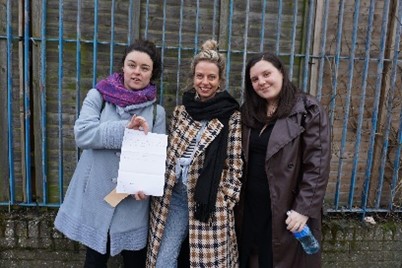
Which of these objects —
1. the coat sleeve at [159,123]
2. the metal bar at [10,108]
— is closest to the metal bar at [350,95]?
the coat sleeve at [159,123]

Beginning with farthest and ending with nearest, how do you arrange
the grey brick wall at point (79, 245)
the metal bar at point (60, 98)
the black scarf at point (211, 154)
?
1. the grey brick wall at point (79, 245)
2. the metal bar at point (60, 98)
3. the black scarf at point (211, 154)

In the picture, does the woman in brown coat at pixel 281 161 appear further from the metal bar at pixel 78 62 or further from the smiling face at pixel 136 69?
the metal bar at pixel 78 62

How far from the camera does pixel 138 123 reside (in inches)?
100

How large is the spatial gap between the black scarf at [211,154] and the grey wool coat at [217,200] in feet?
0.13

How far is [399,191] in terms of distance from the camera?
153 inches

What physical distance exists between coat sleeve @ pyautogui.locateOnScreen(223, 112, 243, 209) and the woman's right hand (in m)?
0.54

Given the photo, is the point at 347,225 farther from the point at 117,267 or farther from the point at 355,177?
the point at 117,267

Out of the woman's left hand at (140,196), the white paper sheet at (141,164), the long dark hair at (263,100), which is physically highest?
the long dark hair at (263,100)

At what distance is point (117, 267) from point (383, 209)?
2.41 meters

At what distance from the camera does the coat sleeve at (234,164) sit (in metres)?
2.67

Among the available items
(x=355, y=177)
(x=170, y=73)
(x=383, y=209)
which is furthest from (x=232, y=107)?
(x=383, y=209)

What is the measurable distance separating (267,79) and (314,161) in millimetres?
560

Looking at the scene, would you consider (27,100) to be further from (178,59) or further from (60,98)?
(178,59)

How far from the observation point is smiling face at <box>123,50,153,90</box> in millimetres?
2633
